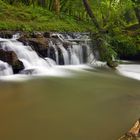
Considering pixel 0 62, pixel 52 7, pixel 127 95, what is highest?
pixel 52 7

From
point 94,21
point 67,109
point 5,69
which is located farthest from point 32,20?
point 67,109

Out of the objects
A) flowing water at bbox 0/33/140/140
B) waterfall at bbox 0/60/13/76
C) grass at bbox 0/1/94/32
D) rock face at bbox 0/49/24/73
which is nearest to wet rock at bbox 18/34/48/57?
flowing water at bbox 0/33/140/140

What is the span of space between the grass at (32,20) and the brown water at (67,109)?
8885mm

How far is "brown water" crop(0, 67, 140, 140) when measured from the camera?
581 cm

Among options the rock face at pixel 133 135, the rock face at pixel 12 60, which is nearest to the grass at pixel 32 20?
the rock face at pixel 12 60

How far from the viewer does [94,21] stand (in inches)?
723

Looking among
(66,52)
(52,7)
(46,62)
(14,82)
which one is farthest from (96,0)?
(14,82)

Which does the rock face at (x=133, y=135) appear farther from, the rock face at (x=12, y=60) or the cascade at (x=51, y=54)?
the rock face at (x=12, y=60)

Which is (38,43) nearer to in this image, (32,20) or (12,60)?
(12,60)

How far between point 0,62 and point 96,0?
18.5 m

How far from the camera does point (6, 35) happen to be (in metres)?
14.6

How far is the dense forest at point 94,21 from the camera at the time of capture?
16.9 m

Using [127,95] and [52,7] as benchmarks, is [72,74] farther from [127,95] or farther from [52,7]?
[52,7]

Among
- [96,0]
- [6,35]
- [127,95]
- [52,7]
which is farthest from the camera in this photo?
[52,7]
